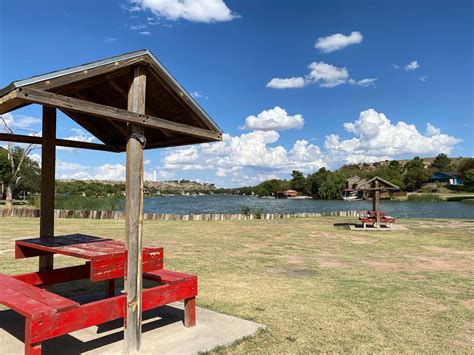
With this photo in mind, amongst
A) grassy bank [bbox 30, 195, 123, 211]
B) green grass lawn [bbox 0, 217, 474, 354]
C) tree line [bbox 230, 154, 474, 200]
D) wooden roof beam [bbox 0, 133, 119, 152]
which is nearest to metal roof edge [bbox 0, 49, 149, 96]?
wooden roof beam [bbox 0, 133, 119, 152]

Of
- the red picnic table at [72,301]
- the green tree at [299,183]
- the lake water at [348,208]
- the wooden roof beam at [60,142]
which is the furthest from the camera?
the green tree at [299,183]

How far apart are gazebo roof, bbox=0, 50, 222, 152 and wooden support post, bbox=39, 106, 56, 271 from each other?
68 cm

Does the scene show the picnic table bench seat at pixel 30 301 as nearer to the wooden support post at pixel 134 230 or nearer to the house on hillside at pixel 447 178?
the wooden support post at pixel 134 230

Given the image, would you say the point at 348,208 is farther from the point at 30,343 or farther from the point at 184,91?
the point at 30,343

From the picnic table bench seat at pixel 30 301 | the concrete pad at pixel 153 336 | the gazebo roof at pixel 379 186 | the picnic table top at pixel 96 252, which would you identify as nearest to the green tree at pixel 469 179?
the gazebo roof at pixel 379 186

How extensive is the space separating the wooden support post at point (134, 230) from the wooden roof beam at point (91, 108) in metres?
0.13

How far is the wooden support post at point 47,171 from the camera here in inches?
206

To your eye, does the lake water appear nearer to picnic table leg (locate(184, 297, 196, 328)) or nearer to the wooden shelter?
A: the wooden shelter

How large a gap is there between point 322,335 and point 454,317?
7.14 ft

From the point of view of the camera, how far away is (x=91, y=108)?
3549 millimetres

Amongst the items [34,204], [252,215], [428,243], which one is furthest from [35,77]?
[34,204]

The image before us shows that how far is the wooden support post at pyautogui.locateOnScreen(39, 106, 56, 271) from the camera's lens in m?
5.24

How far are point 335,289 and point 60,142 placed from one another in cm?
528

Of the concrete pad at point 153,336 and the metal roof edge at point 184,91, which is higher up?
the metal roof edge at point 184,91
